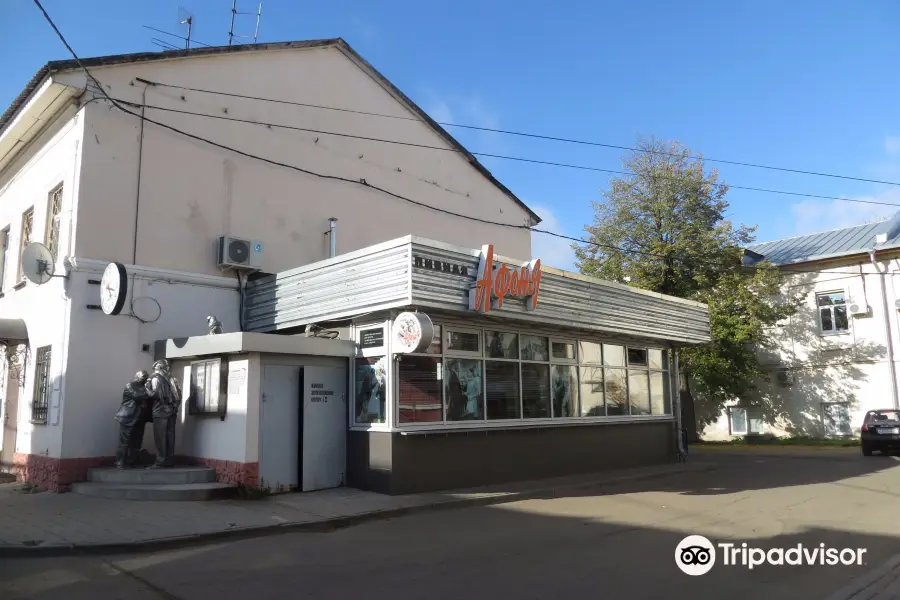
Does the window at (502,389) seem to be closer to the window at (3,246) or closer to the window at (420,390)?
the window at (420,390)

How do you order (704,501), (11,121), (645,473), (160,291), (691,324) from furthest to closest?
(691,324) < (645,473) < (11,121) < (160,291) < (704,501)

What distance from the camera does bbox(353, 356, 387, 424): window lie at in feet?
40.8

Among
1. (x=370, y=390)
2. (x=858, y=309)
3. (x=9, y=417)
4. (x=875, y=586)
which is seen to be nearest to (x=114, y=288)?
(x=370, y=390)

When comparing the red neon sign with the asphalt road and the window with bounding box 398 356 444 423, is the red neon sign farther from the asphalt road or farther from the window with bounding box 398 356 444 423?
the asphalt road

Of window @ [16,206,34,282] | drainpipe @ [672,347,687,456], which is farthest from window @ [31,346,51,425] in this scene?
drainpipe @ [672,347,687,456]

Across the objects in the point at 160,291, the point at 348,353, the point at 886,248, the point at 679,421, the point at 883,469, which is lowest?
the point at 883,469

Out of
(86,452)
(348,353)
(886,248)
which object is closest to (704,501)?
(348,353)

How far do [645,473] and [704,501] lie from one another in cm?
388

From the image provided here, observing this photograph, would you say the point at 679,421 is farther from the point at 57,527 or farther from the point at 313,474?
the point at 57,527

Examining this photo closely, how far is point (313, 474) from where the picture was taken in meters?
12.5

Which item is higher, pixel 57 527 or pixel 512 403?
pixel 512 403

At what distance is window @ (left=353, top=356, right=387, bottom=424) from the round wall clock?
4376 millimetres

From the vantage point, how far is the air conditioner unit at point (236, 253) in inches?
594

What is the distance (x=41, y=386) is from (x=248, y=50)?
9021 millimetres
